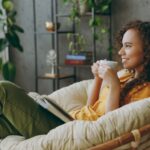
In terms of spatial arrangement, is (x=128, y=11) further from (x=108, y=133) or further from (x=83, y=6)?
(x=108, y=133)

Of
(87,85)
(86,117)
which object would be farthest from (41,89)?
(86,117)

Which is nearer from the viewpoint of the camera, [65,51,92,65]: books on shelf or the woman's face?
the woman's face

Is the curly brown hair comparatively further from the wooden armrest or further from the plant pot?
the plant pot

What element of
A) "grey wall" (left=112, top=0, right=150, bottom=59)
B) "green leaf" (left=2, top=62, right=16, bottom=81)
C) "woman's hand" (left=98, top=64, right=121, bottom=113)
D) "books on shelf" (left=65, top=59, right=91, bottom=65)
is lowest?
"green leaf" (left=2, top=62, right=16, bottom=81)

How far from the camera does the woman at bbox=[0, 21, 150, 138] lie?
1893 mm

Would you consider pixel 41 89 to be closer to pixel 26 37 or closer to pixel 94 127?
pixel 26 37

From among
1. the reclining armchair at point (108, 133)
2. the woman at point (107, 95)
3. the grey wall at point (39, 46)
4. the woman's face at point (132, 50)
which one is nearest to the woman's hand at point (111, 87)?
the woman at point (107, 95)

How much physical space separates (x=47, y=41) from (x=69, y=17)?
1.84 feet

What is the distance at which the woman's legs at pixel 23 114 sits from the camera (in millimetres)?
1908

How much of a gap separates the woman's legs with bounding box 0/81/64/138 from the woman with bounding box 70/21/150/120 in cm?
19

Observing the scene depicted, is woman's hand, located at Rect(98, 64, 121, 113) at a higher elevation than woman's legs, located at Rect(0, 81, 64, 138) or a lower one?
higher


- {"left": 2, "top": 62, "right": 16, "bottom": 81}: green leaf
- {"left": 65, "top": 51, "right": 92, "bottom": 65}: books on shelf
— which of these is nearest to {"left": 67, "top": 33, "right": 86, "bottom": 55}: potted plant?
{"left": 65, "top": 51, "right": 92, "bottom": 65}: books on shelf

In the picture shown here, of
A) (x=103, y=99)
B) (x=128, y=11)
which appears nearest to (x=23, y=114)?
(x=103, y=99)

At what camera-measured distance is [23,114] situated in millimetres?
1918
